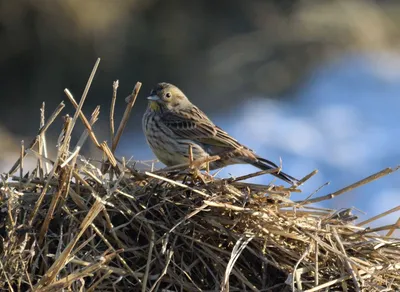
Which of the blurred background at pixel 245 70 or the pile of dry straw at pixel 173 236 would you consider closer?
the pile of dry straw at pixel 173 236

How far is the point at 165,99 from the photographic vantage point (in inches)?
218

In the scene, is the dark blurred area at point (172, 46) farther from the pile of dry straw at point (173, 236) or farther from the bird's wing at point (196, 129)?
the pile of dry straw at point (173, 236)

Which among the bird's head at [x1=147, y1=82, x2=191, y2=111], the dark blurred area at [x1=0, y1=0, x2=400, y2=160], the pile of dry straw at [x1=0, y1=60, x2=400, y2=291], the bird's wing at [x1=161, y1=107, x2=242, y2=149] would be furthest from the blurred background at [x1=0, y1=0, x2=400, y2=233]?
the pile of dry straw at [x1=0, y1=60, x2=400, y2=291]

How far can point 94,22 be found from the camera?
13.4 metres

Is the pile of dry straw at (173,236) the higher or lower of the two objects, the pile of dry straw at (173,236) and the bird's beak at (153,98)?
the lower

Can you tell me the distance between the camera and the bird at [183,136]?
5.10 metres

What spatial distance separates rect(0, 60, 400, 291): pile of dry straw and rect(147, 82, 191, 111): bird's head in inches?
72.7

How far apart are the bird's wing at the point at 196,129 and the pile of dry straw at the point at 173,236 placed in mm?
1595

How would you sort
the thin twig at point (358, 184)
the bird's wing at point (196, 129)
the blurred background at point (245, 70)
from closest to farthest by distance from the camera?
the thin twig at point (358, 184) → the bird's wing at point (196, 129) → the blurred background at point (245, 70)

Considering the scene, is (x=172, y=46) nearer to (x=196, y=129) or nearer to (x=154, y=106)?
(x=154, y=106)

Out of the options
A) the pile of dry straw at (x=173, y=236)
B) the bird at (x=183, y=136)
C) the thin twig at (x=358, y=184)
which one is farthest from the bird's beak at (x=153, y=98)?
the thin twig at (x=358, y=184)

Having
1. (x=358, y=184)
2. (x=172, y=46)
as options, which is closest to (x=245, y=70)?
(x=172, y=46)

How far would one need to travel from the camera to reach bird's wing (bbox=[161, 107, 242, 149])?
5301 millimetres

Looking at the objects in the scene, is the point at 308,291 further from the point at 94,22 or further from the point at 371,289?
the point at 94,22
